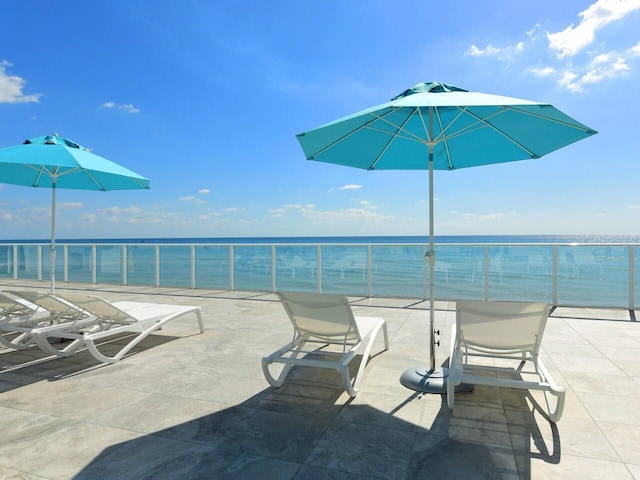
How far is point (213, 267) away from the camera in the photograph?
29.1ft


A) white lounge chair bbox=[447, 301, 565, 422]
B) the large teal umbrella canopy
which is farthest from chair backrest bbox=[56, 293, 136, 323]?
white lounge chair bbox=[447, 301, 565, 422]

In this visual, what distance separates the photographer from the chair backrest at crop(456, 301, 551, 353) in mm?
2586

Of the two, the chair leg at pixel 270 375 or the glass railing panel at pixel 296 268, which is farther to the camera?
the glass railing panel at pixel 296 268

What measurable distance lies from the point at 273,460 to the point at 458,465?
3.04ft

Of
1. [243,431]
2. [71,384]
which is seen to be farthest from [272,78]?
[243,431]

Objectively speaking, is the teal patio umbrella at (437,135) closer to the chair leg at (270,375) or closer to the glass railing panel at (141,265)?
the chair leg at (270,375)

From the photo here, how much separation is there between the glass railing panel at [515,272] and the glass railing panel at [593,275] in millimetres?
375

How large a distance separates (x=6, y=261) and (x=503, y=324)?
12651 mm

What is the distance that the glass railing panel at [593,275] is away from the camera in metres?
6.24

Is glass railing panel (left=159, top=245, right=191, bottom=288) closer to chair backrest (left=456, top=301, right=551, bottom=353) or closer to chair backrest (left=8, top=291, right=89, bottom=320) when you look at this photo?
chair backrest (left=8, top=291, right=89, bottom=320)

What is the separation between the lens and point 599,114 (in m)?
9.75

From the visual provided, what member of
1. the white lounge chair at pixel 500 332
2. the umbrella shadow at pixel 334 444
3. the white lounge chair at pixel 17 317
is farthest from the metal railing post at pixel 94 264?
the white lounge chair at pixel 500 332

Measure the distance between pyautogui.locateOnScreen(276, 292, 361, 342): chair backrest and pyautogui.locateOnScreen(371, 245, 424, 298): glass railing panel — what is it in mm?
4321

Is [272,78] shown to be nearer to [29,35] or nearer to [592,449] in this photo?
[29,35]
